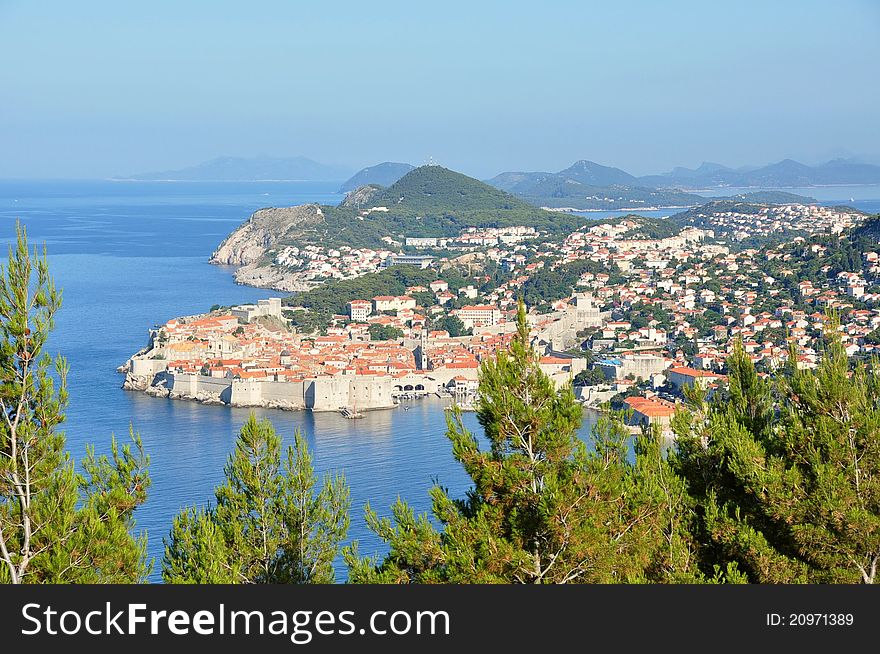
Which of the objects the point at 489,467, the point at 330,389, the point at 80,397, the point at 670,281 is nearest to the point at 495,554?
the point at 489,467

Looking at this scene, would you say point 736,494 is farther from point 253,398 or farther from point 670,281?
point 670,281

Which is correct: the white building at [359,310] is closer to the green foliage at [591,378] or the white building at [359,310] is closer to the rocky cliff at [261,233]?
the green foliage at [591,378]

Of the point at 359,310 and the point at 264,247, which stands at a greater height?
the point at 264,247

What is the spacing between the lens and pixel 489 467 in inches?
105

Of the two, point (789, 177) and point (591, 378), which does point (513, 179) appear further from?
point (591, 378)

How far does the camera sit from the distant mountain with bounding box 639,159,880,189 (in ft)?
262

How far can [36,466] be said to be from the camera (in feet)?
8.28

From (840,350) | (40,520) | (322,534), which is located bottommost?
(322,534)

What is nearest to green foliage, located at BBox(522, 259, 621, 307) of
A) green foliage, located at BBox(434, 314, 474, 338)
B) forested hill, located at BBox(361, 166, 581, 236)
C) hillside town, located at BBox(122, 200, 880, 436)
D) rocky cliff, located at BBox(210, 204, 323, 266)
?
hillside town, located at BBox(122, 200, 880, 436)

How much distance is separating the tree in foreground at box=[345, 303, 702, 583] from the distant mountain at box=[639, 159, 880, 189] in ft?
259

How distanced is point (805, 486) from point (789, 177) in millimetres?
83737

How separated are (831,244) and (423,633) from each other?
2013 cm

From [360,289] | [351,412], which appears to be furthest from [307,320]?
[351,412]

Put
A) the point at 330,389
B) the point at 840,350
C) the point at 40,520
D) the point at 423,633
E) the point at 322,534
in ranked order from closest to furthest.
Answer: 1. the point at 423,633
2. the point at 40,520
3. the point at 840,350
4. the point at 322,534
5. the point at 330,389
